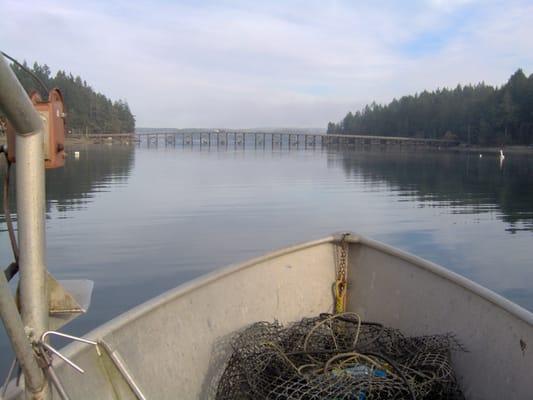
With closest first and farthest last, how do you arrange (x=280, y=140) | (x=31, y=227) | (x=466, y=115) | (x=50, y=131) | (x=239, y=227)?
(x=31, y=227)
(x=50, y=131)
(x=239, y=227)
(x=466, y=115)
(x=280, y=140)

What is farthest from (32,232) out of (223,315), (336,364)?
(336,364)

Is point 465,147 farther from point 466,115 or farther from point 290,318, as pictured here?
point 290,318

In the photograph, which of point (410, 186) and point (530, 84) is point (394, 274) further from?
point (530, 84)

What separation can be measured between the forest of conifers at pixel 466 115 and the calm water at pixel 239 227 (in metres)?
68.8

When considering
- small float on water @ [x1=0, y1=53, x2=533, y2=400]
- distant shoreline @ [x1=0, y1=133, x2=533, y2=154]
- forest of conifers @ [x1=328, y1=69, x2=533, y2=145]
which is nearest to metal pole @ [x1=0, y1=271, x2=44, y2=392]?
small float on water @ [x1=0, y1=53, x2=533, y2=400]

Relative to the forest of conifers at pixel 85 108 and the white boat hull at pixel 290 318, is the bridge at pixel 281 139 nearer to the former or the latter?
the forest of conifers at pixel 85 108

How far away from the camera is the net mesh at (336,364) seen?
10.1 ft

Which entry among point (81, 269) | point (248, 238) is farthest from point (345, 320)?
point (248, 238)

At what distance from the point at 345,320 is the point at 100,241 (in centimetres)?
945

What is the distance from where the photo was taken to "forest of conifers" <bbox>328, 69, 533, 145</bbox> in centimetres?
8794

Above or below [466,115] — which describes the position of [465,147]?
below

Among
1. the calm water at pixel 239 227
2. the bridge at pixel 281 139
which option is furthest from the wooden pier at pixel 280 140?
the calm water at pixel 239 227

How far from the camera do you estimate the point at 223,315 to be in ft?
12.3

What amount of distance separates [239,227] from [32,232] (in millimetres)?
12578
